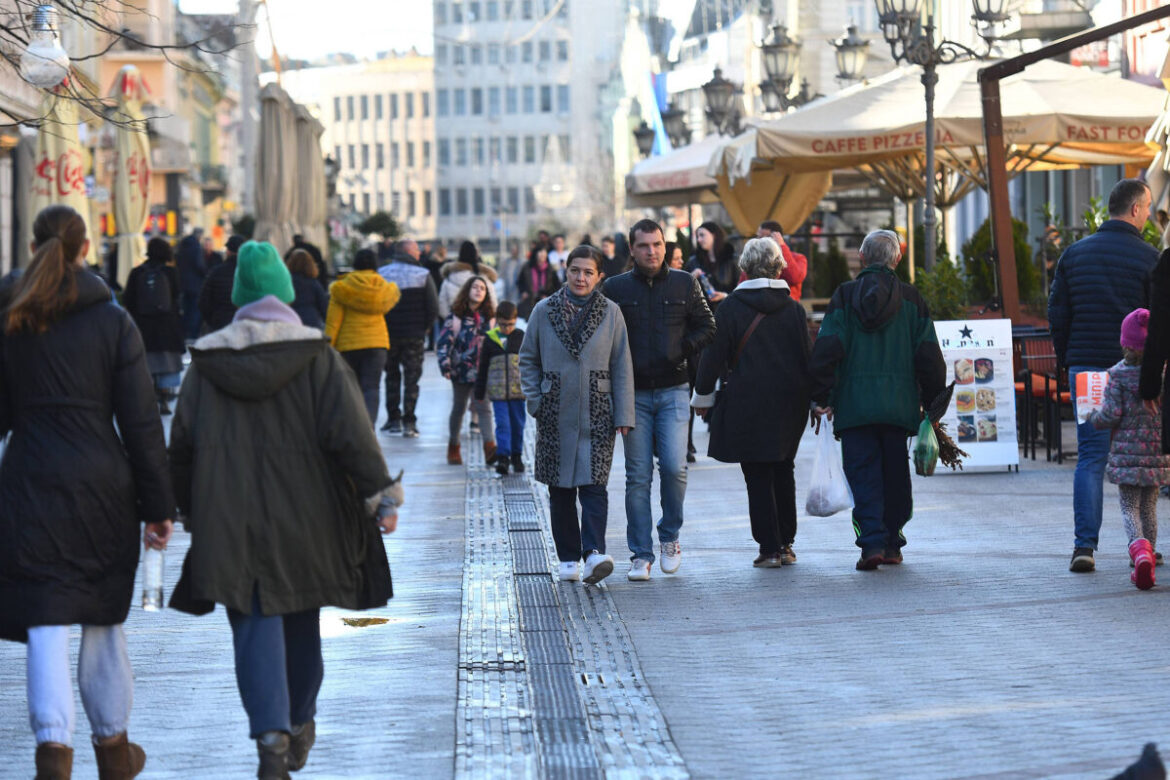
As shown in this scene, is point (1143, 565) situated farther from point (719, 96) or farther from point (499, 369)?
point (719, 96)

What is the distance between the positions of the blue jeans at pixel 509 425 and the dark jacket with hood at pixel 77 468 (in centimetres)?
961

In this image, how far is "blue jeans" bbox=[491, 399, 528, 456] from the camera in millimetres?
15516

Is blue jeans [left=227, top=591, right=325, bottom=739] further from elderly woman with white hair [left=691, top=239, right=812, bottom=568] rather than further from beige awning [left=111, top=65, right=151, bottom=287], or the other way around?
beige awning [left=111, top=65, right=151, bottom=287]

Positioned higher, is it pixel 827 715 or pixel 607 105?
pixel 607 105

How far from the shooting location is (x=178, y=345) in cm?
2070

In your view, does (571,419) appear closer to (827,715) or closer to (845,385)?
(845,385)

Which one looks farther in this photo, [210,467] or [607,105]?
[607,105]

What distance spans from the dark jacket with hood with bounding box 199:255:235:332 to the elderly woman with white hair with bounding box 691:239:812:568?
882 centimetres

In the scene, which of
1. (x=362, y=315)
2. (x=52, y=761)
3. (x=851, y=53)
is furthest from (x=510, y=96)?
(x=52, y=761)

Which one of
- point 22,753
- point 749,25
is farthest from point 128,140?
point 749,25

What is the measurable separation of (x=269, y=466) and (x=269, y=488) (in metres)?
0.06

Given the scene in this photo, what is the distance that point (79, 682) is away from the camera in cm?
582

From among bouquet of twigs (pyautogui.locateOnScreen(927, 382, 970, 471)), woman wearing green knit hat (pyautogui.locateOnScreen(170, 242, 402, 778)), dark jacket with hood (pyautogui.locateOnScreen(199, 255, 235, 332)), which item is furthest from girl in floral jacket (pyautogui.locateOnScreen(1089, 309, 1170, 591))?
dark jacket with hood (pyautogui.locateOnScreen(199, 255, 235, 332))

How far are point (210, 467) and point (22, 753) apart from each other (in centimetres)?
142
